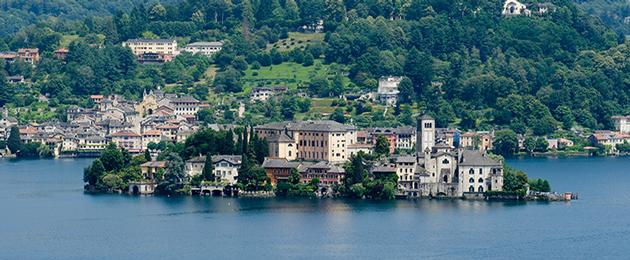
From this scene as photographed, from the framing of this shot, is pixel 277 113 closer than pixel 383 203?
No

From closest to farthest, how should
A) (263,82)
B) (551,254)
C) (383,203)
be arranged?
(551,254), (383,203), (263,82)

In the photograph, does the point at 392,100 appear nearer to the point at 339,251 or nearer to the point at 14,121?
the point at 14,121

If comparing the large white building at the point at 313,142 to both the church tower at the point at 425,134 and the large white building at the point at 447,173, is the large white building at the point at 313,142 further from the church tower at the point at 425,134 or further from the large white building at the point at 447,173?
the large white building at the point at 447,173

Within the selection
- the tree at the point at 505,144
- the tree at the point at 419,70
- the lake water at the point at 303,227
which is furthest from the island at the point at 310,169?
the tree at the point at 419,70

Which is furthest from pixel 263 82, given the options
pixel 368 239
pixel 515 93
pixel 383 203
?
pixel 368 239

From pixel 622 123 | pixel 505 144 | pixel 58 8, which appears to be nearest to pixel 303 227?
pixel 505 144
